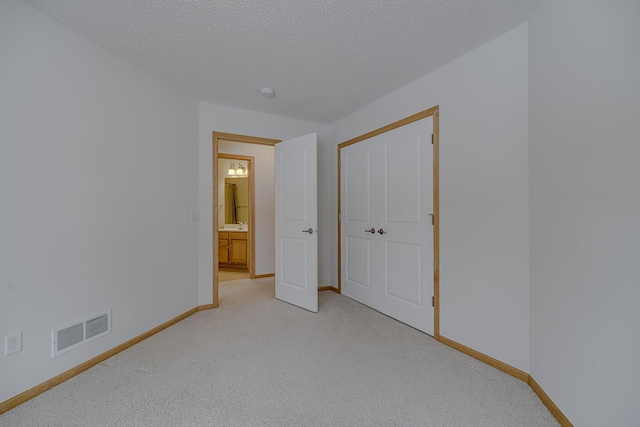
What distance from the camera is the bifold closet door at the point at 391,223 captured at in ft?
8.27

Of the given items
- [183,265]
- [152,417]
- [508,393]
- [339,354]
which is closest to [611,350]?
[508,393]

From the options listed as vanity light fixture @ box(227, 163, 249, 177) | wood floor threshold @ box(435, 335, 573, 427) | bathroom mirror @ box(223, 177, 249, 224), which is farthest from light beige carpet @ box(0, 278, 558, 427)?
vanity light fixture @ box(227, 163, 249, 177)

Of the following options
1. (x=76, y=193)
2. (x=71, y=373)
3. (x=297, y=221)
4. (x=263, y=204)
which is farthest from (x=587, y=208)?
(x=263, y=204)

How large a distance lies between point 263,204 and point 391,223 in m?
2.58

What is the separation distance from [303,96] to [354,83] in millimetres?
594

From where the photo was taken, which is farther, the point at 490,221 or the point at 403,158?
the point at 403,158

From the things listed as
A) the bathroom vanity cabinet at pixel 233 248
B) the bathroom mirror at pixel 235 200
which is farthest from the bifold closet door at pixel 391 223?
the bathroom mirror at pixel 235 200

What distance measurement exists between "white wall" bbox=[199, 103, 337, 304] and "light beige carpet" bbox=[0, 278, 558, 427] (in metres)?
0.84

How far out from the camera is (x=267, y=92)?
2.82 m

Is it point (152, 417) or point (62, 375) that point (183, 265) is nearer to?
point (62, 375)

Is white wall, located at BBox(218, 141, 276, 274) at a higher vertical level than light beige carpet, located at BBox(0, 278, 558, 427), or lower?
higher

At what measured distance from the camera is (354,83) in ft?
8.77

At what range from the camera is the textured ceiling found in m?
1.66

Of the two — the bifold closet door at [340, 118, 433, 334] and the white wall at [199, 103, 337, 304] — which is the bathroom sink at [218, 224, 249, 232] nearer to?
the white wall at [199, 103, 337, 304]
